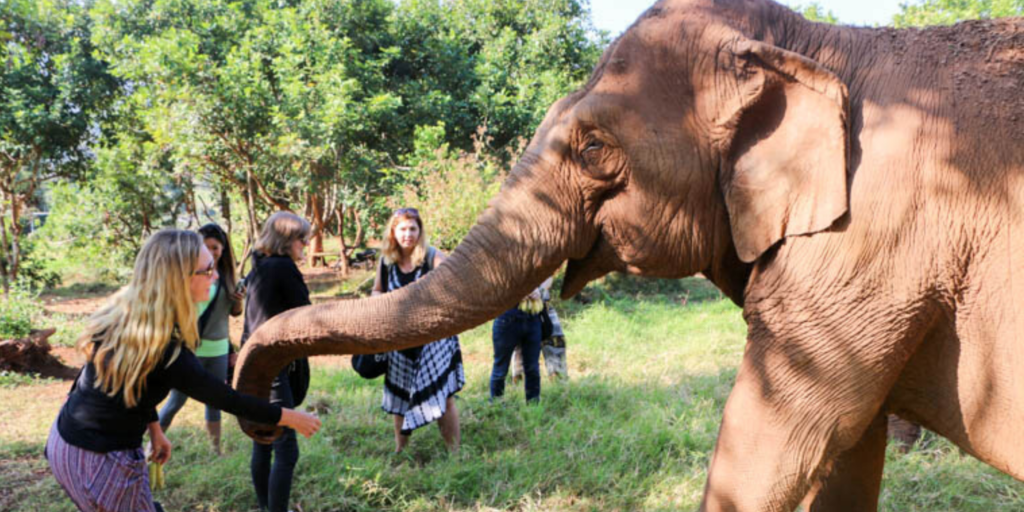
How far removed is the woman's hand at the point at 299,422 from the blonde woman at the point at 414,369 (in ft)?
5.26

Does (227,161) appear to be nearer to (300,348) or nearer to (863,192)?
(300,348)

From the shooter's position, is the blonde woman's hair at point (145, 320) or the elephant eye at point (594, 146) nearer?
the elephant eye at point (594, 146)

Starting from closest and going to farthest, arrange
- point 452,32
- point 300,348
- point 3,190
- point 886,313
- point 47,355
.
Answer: point 886,313, point 300,348, point 47,355, point 3,190, point 452,32

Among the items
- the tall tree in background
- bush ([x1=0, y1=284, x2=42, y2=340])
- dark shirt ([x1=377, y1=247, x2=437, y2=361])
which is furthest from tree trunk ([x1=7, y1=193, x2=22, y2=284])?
dark shirt ([x1=377, y1=247, x2=437, y2=361])

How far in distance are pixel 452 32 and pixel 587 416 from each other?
10.6 metres

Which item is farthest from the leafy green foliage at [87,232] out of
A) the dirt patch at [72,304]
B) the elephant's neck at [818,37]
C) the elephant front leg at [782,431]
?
the elephant front leg at [782,431]

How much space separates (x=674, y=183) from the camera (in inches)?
72.6

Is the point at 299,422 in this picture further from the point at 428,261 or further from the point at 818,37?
the point at 818,37

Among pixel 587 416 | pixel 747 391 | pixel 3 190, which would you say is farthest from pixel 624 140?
pixel 3 190

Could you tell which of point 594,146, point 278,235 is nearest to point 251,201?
point 278,235

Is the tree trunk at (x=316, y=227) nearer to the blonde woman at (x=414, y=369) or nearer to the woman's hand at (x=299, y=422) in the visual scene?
the blonde woman at (x=414, y=369)

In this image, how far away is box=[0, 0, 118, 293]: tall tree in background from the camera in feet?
38.0

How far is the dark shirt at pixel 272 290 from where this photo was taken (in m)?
3.47

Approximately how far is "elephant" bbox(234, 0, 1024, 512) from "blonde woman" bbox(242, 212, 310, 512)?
1.47m
